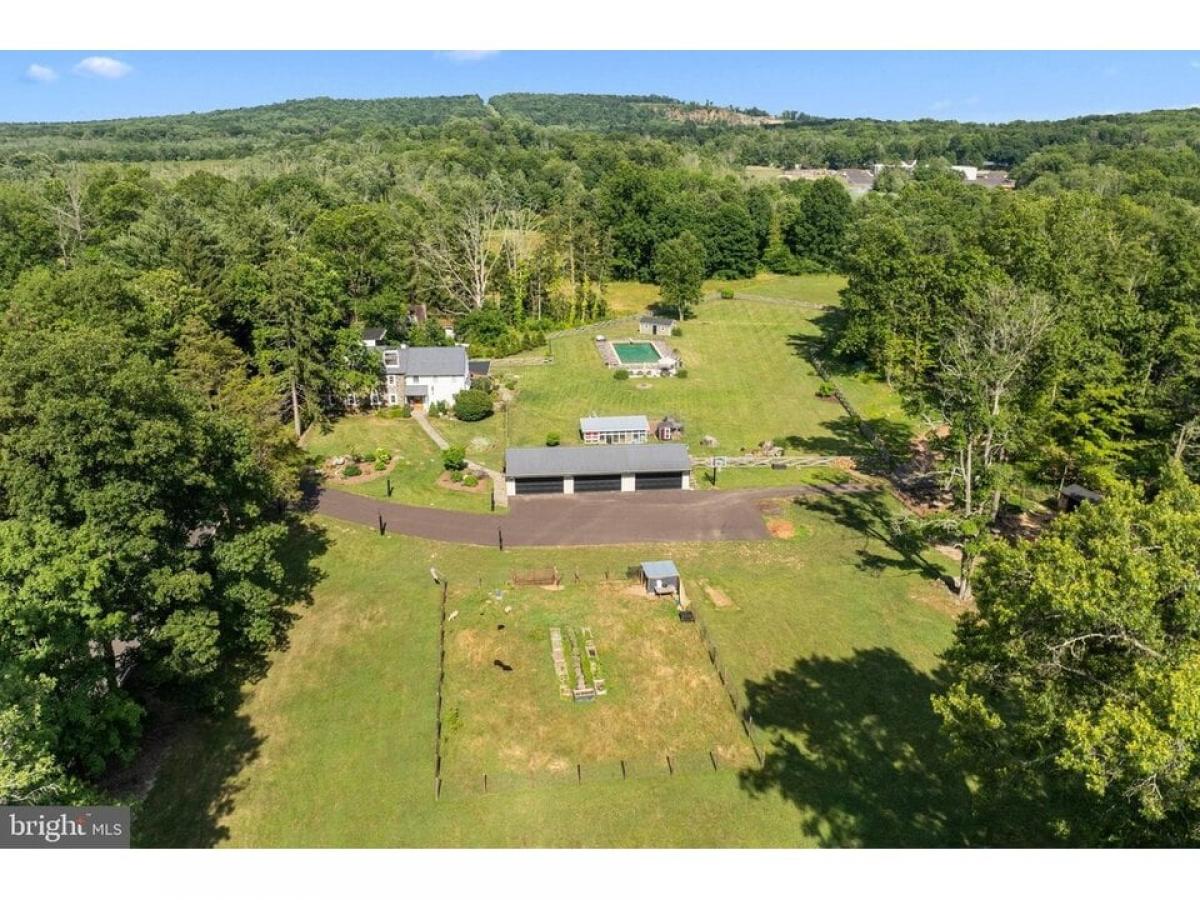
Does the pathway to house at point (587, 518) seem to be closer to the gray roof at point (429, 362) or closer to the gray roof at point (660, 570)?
the gray roof at point (660, 570)

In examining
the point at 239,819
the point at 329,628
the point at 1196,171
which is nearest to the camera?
the point at 239,819

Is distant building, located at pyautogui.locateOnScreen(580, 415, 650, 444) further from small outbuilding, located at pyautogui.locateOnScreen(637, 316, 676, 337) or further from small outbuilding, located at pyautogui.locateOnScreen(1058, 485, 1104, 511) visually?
small outbuilding, located at pyautogui.locateOnScreen(637, 316, 676, 337)

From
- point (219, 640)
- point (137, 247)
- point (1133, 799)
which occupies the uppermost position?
point (137, 247)

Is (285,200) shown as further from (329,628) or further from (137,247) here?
(329,628)

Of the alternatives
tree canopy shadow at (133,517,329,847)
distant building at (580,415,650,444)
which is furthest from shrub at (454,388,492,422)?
tree canopy shadow at (133,517,329,847)

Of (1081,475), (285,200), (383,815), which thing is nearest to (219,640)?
(383,815)

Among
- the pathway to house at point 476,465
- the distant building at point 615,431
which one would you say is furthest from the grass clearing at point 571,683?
A: the distant building at point 615,431
